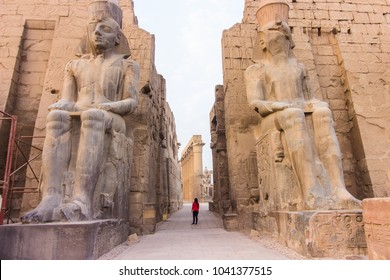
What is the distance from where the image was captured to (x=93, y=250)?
230cm

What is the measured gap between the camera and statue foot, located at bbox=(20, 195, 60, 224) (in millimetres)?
2293

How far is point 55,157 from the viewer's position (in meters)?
2.76

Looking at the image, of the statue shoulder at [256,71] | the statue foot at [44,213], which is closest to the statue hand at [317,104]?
the statue shoulder at [256,71]

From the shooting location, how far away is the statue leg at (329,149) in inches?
113

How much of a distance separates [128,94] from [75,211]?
5.52 feet

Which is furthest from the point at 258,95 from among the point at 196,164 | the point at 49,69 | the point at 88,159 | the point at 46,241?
the point at 196,164

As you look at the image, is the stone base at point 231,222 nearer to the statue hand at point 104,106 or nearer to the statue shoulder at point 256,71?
the statue shoulder at point 256,71

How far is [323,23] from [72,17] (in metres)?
5.39

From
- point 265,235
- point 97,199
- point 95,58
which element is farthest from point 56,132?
point 265,235

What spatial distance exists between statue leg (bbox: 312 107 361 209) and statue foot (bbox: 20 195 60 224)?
2.82 meters

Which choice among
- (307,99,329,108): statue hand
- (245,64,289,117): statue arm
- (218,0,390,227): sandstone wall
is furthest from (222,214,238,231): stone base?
(307,99,329,108): statue hand

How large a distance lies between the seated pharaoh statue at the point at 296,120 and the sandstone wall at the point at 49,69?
2004 millimetres

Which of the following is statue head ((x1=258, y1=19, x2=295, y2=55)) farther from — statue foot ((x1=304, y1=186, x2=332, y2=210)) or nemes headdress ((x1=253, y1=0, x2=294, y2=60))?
statue foot ((x1=304, y1=186, x2=332, y2=210))

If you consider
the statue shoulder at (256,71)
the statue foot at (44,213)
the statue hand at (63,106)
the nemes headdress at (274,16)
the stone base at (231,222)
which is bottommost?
the stone base at (231,222)
